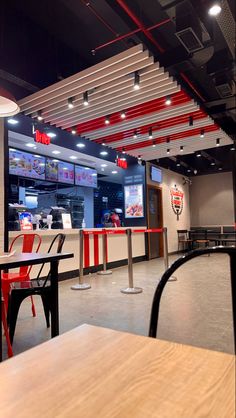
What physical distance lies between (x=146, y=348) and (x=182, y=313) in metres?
3.13

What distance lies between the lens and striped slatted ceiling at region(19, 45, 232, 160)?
4102 millimetres

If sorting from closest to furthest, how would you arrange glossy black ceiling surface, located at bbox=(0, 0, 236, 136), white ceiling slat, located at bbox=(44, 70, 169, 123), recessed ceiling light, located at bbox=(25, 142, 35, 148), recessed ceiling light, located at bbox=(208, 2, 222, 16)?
recessed ceiling light, located at bbox=(208, 2, 222, 16)
glossy black ceiling surface, located at bbox=(0, 0, 236, 136)
white ceiling slat, located at bbox=(44, 70, 169, 123)
recessed ceiling light, located at bbox=(25, 142, 35, 148)

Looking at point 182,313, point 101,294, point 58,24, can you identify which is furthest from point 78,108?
point 182,313

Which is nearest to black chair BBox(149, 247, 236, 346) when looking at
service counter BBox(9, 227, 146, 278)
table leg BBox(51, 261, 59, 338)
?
table leg BBox(51, 261, 59, 338)

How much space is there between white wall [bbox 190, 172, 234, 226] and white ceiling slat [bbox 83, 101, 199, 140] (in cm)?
686

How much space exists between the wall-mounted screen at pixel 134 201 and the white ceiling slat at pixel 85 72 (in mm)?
4786

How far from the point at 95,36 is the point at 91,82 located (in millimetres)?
856

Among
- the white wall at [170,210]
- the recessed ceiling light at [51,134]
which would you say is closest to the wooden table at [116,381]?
the recessed ceiling light at [51,134]

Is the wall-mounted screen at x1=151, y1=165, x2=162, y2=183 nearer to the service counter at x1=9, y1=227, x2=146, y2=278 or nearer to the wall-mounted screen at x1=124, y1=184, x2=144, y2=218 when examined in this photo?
the wall-mounted screen at x1=124, y1=184, x2=144, y2=218

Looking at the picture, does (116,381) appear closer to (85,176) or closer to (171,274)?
(171,274)

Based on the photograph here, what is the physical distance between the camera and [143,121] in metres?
5.85

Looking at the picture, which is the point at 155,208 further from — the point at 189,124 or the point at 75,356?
the point at 75,356

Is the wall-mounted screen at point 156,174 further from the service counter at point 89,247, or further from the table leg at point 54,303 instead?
the table leg at point 54,303

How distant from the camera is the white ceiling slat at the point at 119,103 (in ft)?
15.0
